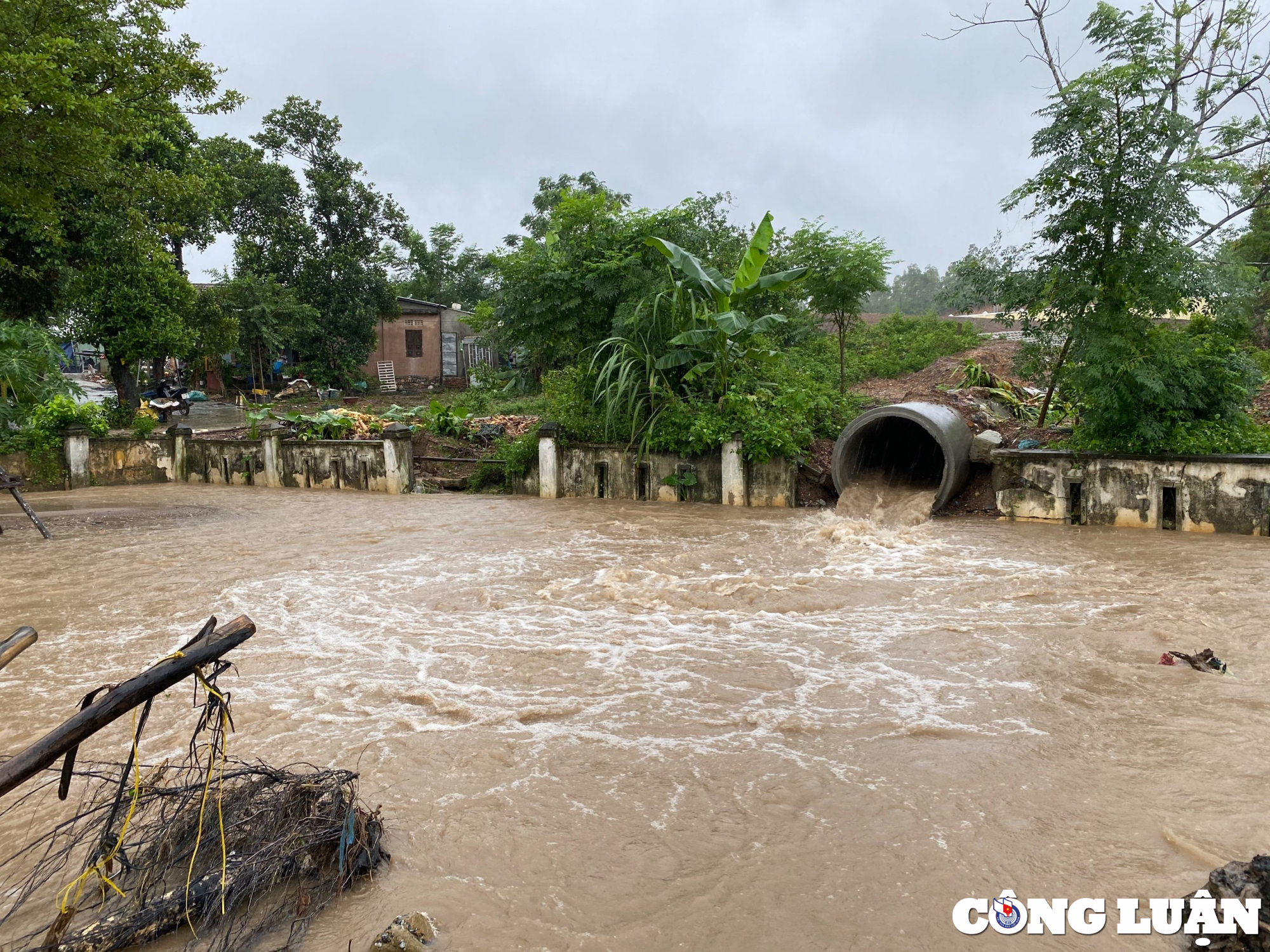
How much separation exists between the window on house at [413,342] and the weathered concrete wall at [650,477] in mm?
18107

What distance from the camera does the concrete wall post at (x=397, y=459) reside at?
14516 mm

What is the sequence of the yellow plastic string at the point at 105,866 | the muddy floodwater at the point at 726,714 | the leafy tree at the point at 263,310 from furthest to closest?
the leafy tree at the point at 263,310 < the muddy floodwater at the point at 726,714 < the yellow plastic string at the point at 105,866

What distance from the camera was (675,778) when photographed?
407 centimetres

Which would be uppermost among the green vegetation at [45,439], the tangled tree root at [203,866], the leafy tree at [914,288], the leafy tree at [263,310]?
the leafy tree at [914,288]

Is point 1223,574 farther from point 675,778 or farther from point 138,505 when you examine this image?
point 138,505

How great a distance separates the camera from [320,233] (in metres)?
26.4

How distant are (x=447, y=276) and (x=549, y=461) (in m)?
23.3

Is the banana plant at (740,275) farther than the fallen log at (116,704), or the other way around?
the banana plant at (740,275)

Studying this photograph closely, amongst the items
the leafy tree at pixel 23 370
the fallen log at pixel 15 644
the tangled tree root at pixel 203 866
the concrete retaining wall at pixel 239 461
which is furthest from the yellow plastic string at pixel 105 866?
the leafy tree at pixel 23 370

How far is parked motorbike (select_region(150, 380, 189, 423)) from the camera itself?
21.0 metres

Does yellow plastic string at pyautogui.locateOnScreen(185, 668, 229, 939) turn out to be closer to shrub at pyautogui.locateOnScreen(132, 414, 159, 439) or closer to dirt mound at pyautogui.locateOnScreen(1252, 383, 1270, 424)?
dirt mound at pyautogui.locateOnScreen(1252, 383, 1270, 424)

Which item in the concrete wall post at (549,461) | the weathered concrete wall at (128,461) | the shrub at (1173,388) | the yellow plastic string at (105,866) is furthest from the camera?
the weathered concrete wall at (128,461)

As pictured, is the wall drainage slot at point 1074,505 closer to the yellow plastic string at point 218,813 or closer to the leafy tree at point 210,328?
the yellow plastic string at point 218,813

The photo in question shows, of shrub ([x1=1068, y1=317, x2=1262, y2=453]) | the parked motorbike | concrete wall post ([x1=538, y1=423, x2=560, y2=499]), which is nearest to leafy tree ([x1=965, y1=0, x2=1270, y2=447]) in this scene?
shrub ([x1=1068, y1=317, x2=1262, y2=453])
